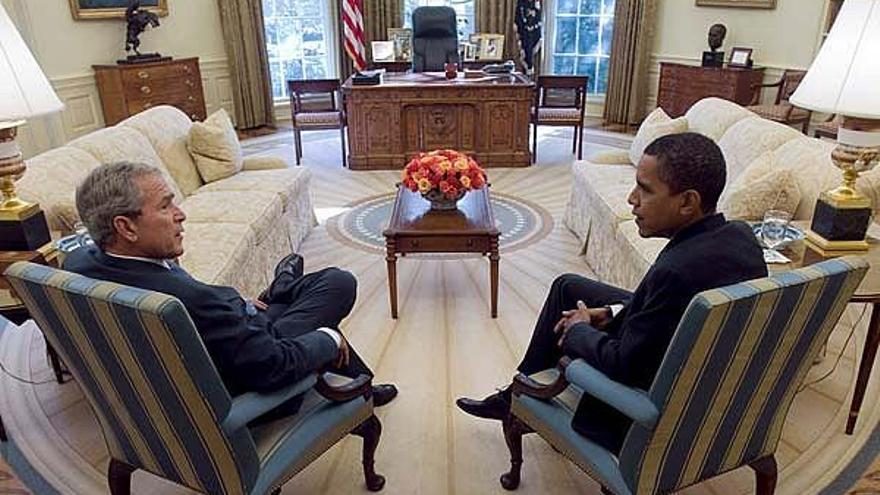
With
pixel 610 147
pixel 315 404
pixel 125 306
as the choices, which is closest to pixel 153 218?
pixel 125 306

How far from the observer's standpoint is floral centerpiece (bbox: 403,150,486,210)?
3.24 m

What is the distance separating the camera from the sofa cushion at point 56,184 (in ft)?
8.72

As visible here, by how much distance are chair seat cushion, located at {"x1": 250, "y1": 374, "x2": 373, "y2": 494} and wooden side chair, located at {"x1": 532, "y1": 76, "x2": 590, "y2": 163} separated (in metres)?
4.43

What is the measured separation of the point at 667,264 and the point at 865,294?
91 centimetres

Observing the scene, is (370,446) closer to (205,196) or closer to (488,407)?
(488,407)

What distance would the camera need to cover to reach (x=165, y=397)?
1.43 m

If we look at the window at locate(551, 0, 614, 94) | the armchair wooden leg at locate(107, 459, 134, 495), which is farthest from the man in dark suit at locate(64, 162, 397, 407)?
the window at locate(551, 0, 614, 94)

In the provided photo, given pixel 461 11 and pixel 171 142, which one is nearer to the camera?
pixel 171 142

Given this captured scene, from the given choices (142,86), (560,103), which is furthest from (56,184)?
(560,103)

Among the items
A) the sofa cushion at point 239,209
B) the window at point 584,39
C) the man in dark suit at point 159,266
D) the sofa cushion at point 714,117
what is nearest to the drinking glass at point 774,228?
the sofa cushion at point 714,117

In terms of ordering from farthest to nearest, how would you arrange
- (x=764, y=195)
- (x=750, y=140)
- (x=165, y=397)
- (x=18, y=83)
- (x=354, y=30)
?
(x=354, y=30), (x=750, y=140), (x=764, y=195), (x=18, y=83), (x=165, y=397)

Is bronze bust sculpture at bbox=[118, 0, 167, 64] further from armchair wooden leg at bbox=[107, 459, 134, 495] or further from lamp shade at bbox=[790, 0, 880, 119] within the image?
lamp shade at bbox=[790, 0, 880, 119]

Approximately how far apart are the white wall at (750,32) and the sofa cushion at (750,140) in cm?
304

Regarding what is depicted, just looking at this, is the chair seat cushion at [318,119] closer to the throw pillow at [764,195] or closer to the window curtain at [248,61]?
the window curtain at [248,61]
